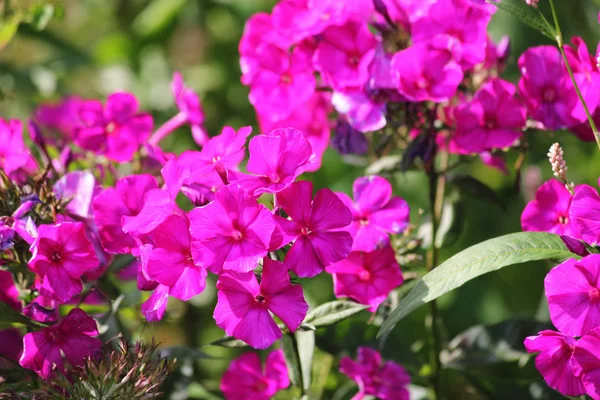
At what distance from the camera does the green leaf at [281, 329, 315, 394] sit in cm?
112

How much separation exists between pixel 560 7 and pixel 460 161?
3.29ft

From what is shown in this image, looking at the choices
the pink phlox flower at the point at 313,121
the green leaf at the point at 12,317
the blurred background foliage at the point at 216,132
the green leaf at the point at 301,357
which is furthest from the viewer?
the pink phlox flower at the point at 313,121

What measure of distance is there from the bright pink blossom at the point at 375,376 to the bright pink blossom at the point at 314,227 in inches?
12.2

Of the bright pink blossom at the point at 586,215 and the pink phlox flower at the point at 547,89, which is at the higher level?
the pink phlox flower at the point at 547,89

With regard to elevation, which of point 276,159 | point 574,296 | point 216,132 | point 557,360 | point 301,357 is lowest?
point 216,132

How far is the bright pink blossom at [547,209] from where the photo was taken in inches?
44.0

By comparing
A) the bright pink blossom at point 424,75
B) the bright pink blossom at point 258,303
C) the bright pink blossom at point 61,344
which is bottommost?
the bright pink blossom at point 61,344

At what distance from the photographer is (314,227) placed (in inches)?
38.3

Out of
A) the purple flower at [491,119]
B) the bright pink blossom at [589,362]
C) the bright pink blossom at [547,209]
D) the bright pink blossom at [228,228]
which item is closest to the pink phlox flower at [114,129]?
the bright pink blossom at [228,228]

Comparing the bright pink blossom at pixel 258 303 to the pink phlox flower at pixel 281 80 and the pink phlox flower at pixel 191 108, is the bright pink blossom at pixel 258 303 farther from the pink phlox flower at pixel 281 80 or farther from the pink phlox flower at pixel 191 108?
the pink phlox flower at pixel 191 108

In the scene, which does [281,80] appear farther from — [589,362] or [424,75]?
[589,362]

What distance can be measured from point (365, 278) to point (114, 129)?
21.3 inches

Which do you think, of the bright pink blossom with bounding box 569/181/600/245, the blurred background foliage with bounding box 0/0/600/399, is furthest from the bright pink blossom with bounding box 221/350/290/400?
the bright pink blossom with bounding box 569/181/600/245

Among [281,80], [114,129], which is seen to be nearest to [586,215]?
[281,80]
